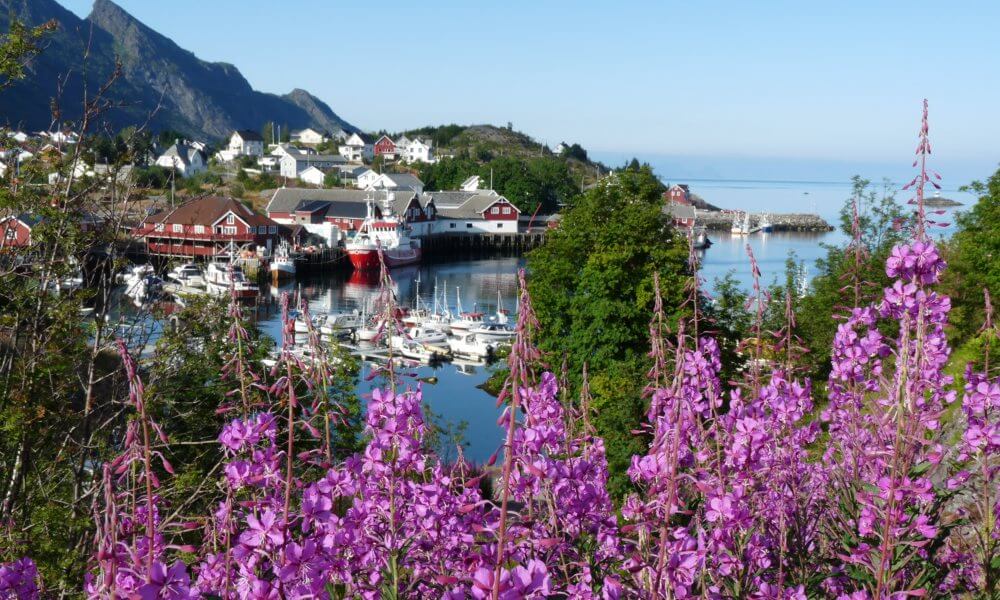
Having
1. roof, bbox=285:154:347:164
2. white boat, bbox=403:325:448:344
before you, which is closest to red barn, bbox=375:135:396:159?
roof, bbox=285:154:347:164

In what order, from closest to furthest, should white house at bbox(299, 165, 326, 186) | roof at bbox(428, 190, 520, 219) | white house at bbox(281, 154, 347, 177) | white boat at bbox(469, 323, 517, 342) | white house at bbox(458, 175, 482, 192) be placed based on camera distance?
1. white boat at bbox(469, 323, 517, 342)
2. roof at bbox(428, 190, 520, 219)
3. white house at bbox(458, 175, 482, 192)
4. white house at bbox(299, 165, 326, 186)
5. white house at bbox(281, 154, 347, 177)

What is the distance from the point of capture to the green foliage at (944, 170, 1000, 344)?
898 inches

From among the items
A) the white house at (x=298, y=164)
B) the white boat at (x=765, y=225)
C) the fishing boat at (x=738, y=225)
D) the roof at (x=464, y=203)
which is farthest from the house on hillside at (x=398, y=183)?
the white boat at (x=765, y=225)

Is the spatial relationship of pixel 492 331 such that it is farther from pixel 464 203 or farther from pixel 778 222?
pixel 778 222

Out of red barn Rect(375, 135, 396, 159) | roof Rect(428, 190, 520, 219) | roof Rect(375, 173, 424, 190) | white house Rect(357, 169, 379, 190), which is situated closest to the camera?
roof Rect(428, 190, 520, 219)

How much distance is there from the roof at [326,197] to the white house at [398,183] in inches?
539

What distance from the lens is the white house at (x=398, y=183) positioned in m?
100

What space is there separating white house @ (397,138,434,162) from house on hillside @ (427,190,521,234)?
51136 millimetres

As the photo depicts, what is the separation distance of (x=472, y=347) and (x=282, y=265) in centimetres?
2530

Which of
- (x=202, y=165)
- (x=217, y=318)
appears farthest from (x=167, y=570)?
(x=202, y=165)

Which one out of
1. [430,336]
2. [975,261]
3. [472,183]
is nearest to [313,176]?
[472,183]

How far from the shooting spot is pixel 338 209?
77938 millimetres

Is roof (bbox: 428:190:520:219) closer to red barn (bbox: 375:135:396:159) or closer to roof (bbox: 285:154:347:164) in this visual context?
roof (bbox: 285:154:347:164)

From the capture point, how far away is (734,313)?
75.2 feet
